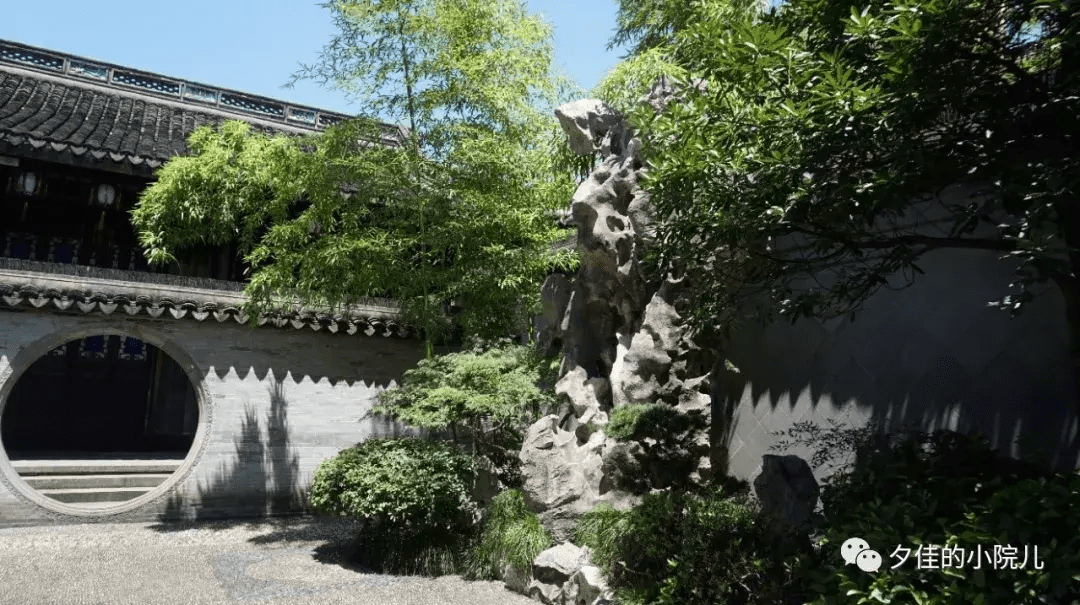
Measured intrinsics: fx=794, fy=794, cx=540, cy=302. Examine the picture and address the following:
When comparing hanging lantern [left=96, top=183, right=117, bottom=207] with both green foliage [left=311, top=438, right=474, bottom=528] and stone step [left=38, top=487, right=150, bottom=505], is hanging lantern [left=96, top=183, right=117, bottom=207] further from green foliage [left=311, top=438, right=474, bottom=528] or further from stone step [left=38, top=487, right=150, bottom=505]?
green foliage [left=311, top=438, right=474, bottom=528]

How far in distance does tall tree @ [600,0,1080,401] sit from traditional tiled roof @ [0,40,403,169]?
817cm

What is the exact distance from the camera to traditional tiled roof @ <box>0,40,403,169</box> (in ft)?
36.7

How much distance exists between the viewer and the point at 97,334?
11.4 m

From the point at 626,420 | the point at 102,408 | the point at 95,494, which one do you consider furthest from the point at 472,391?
the point at 102,408

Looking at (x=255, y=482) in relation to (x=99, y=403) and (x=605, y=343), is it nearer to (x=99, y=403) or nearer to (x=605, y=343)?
(x=99, y=403)

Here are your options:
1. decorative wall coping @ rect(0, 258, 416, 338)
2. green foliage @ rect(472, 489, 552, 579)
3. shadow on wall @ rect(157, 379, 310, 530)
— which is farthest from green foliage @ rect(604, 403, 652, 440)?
shadow on wall @ rect(157, 379, 310, 530)

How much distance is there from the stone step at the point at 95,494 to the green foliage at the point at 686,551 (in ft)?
27.8

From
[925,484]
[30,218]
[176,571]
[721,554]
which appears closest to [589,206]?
[721,554]

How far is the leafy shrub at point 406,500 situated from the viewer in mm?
8656

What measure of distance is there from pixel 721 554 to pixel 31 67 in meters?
13.9

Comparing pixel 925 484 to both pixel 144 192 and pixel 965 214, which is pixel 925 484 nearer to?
pixel 965 214

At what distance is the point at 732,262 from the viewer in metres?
6.51

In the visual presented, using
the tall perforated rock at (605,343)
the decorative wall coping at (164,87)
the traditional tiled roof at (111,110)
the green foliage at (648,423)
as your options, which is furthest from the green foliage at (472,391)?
the traditional tiled roof at (111,110)

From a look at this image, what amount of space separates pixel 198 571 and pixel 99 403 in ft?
28.1
